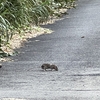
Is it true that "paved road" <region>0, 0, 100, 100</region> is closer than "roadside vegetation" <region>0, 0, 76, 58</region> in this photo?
Yes

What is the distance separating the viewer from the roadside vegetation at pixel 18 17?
13586mm

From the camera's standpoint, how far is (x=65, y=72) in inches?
392

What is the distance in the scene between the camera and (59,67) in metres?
10.6

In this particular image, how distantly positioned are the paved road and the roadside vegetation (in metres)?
0.51

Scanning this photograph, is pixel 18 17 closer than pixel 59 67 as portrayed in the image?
No

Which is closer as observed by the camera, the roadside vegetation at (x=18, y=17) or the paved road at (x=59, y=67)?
the paved road at (x=59, y=67)

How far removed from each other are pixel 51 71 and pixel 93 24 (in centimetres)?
916

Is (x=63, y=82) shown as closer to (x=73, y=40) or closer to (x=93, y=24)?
(x=73, y=40)

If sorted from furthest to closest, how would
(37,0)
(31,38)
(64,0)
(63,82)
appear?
(64,0) < (37,0) < (31,38) < (63,82)

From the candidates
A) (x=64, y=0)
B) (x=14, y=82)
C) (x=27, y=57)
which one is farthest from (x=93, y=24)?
(x=14, y=82)

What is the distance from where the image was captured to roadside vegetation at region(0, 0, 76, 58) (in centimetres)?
1359

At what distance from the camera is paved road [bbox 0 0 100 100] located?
7652 millimetres

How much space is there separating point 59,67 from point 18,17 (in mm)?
4848

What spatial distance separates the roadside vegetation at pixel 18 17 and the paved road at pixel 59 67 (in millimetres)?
508
